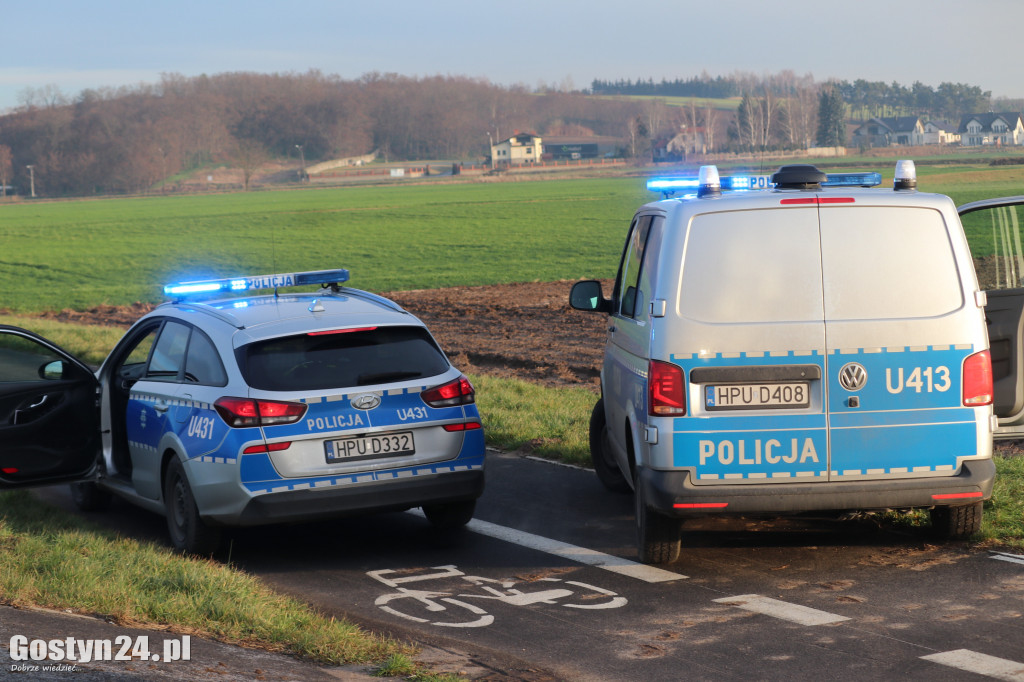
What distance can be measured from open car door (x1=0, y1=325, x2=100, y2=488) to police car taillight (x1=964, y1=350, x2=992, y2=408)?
5.36m

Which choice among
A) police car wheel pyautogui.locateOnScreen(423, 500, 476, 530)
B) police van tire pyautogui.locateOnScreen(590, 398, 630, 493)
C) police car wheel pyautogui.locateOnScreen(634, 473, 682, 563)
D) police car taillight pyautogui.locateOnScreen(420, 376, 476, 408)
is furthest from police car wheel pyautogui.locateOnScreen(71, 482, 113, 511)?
police car wheel pyautogui.locateOnScreen(634, 473, 682, 563)

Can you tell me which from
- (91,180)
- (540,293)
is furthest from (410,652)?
(91,180)

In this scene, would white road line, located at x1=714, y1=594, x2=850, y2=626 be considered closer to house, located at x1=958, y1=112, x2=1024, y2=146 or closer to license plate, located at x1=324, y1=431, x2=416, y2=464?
license plate, located at x1=324, y1=431, x2=416, y2=464

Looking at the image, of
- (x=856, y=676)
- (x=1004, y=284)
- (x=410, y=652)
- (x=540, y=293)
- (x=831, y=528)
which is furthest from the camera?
(x=540, y=293)

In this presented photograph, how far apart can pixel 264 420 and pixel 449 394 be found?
3.66 feet

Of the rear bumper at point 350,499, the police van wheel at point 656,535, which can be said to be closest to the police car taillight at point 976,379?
the police van wheel at point 656,535

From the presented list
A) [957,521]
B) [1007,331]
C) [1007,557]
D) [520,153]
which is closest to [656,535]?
[957,521]

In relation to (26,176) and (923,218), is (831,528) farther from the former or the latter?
(26,176)

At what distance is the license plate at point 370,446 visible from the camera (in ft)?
A: 21.9

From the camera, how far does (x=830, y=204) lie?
6148 millimetres

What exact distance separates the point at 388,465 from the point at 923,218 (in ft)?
10.4

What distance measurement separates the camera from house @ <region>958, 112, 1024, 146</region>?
54.3 m

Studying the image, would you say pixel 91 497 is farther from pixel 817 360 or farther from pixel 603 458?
pixel 817 360

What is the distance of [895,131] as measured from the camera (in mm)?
93438
